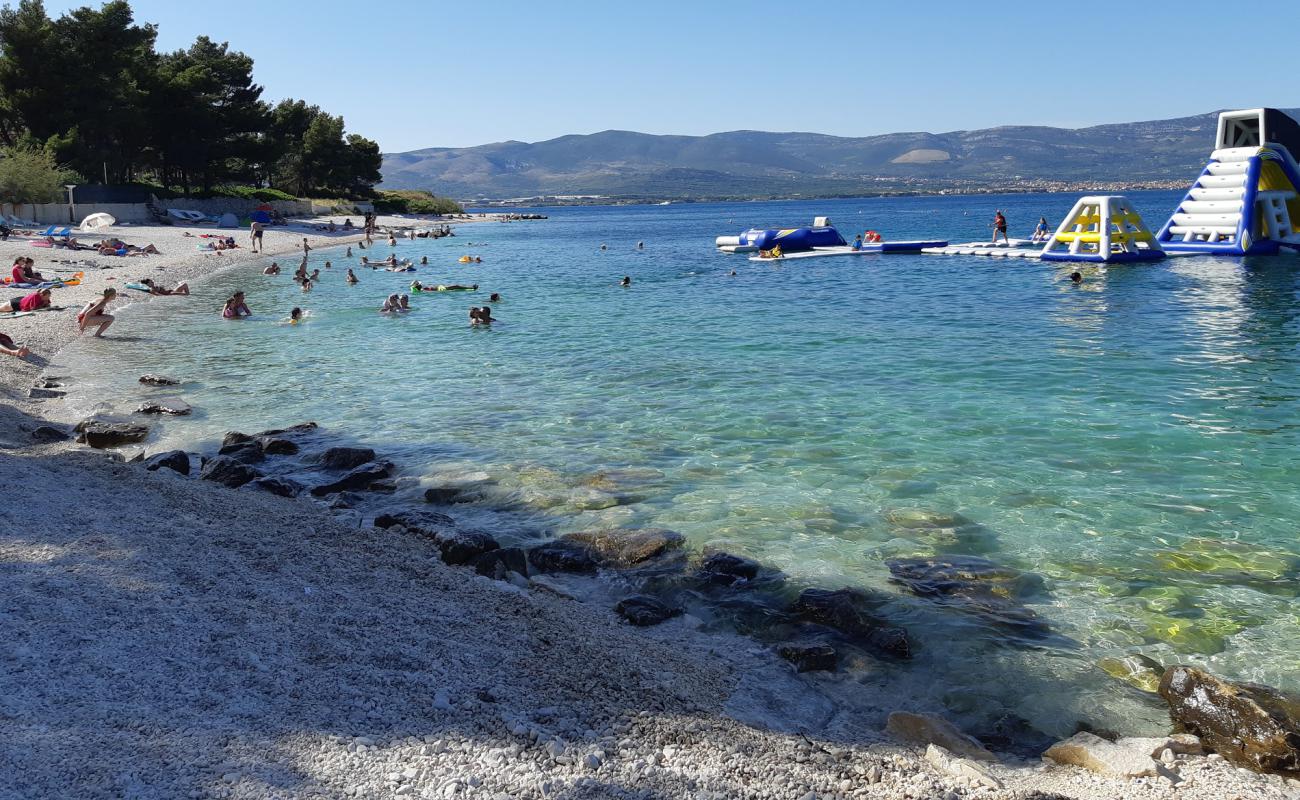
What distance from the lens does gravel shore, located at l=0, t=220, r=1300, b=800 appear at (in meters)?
3.85

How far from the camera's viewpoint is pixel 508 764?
404 centimetres

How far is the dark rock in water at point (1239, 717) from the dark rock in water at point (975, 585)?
1175 mm

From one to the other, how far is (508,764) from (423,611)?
7.07 ft

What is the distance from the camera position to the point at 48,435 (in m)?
11.1

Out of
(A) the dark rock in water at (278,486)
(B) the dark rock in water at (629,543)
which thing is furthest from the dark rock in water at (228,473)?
(B) the dark rock in water at (629,543)

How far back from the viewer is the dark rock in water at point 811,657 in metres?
6.03

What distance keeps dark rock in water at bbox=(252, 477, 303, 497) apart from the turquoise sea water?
1537mm

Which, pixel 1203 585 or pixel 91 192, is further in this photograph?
pixel 91 192

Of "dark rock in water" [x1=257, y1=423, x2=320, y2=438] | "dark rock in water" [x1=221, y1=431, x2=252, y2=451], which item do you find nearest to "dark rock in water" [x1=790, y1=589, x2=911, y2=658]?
"dark rock in water" [x1=221, y1=431, x2=252, y2=451]

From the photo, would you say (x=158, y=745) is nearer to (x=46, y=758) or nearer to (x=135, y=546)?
(x=46, y=758)

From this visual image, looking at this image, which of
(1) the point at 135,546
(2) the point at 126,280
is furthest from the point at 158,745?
(2) the point at 126,280

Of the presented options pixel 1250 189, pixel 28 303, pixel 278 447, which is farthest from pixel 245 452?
pixel 1250 189

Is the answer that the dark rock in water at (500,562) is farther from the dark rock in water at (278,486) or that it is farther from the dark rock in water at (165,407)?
the dark rock in water at (165,407)

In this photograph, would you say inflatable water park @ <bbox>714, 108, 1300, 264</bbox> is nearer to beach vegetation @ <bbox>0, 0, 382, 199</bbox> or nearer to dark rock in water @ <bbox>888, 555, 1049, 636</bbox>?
dark rock in water @ <bbox>888, 555, 1049, 636</bbox>
